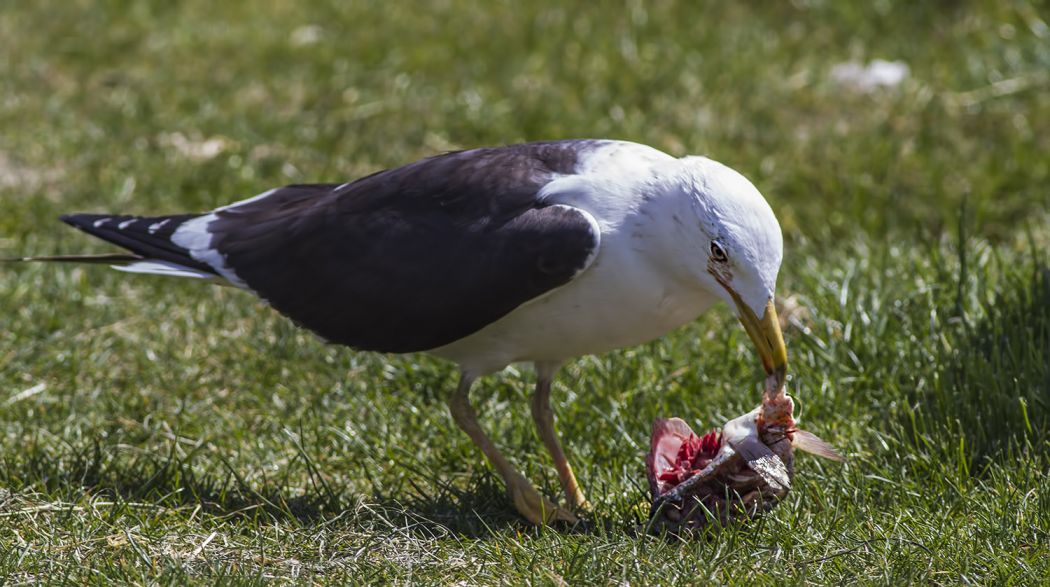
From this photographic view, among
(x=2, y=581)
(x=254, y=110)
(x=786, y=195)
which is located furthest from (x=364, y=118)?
(x=2, y=581)

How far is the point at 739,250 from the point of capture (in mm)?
3789

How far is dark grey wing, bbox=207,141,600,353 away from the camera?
399 cm

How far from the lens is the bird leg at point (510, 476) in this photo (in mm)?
4102

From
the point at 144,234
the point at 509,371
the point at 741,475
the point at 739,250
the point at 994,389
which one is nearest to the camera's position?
the point at 739,250

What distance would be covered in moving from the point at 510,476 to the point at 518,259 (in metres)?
0.70

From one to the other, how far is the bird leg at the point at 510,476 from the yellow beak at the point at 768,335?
760mm

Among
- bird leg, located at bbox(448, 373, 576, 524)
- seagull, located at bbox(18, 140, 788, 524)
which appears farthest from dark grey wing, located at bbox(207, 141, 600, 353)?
bird leg, located at bbox(448, 373, 576, 524)

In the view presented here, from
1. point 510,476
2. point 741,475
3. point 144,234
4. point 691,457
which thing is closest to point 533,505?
point 510,476

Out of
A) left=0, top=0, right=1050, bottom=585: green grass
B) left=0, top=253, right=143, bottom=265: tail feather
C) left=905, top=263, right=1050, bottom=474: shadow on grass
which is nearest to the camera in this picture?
left=0, top=0, right=1050, bottom=585: green grass

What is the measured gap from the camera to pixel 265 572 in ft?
11.8

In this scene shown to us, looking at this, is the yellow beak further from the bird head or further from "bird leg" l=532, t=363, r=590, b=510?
"bird leg" l=532, t=363, r=590, b=510

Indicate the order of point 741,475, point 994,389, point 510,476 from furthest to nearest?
point 994,389, point 510,476, point 741,475

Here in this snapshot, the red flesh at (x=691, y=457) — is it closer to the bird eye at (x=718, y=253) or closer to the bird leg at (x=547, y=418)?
the bird leg at (x=547, y=418)

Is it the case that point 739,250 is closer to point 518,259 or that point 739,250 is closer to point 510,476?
point 518,259
